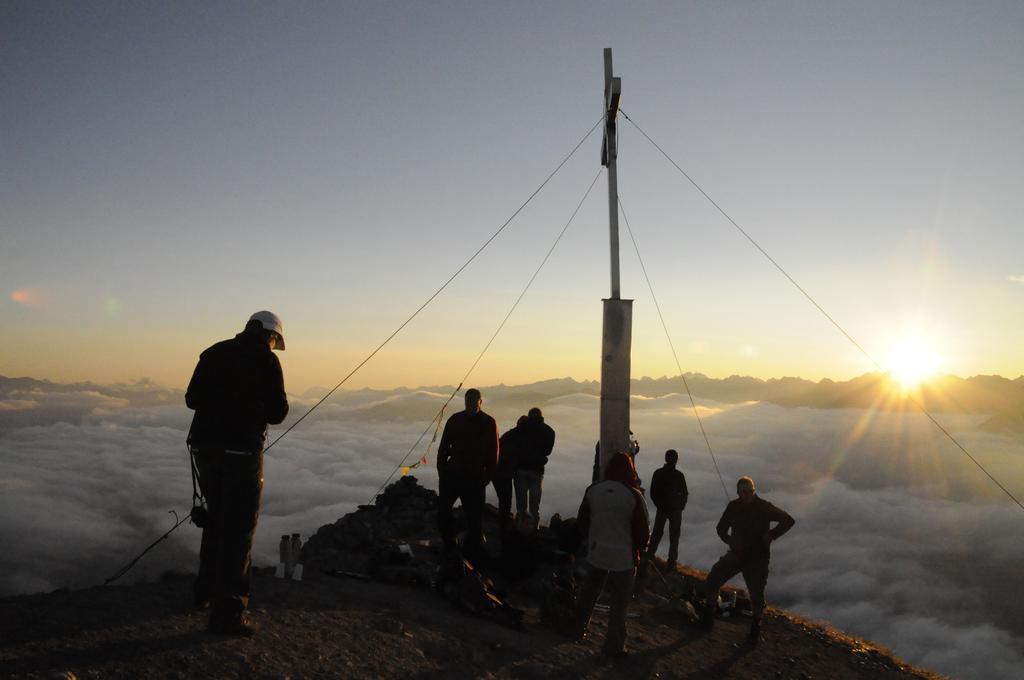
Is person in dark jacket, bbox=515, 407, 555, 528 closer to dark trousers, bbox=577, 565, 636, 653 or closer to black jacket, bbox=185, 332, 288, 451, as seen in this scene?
dark trousers, bbox=577, 565, 636, 653

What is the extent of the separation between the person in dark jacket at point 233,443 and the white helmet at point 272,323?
0.10m

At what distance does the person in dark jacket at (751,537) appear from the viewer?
29.9 feet

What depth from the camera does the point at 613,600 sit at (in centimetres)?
735

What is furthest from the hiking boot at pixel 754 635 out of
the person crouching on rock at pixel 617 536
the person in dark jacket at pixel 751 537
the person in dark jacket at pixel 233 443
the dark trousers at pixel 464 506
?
the person in dark jacket at pixel 233 443

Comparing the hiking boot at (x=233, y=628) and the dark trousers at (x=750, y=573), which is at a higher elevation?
the hiking boot at (x=233, y=628)

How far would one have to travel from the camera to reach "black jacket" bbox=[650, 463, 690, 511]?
12836 millimetres

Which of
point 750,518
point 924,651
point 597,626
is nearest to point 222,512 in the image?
point 597,626

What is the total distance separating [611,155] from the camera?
11.7m

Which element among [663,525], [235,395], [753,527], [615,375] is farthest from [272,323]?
[663,525]

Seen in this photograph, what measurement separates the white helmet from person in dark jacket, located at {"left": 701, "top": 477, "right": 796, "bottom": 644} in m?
6.67

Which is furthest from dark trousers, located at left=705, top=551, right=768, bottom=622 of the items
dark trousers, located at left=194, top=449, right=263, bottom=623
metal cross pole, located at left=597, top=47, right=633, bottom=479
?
dark trousers, located at left=194, top=449, right=263, bottom=623

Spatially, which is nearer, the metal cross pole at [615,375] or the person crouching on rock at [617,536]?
the person crouching on rock at [617,536]

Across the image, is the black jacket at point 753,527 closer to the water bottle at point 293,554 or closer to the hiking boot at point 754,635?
the hiking boot at point 754,635

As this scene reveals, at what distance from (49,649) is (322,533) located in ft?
34.9
